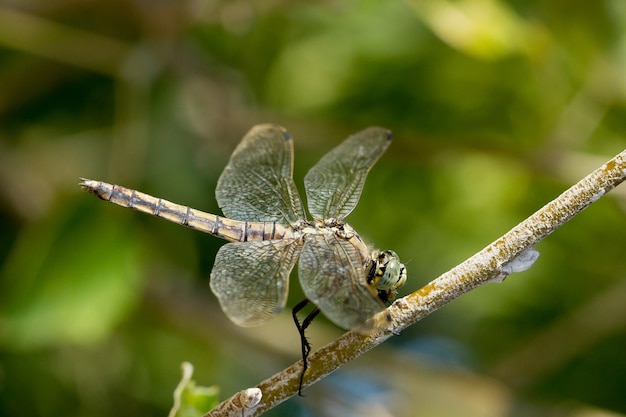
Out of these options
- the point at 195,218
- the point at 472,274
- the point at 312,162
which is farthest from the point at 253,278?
the point at 312,162

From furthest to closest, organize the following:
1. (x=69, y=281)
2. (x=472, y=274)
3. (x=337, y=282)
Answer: (x=69, y=281)
(x=337, y=282)
(x=472, y=274)

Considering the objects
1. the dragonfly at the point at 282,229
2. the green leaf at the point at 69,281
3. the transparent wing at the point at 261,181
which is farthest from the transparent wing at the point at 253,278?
the green leaf at the point at 69,281

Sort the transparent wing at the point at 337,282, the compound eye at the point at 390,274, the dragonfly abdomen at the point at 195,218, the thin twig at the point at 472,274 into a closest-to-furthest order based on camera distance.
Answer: the thin twig at the point at 472,274, the transparent wing at the point at 337,282, the compound eye at the point at 390,274, the dragonfly abdomen at the point at 195,218

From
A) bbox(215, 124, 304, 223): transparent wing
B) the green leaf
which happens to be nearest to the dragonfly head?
bbox(215, 124, 304, 223): transparent wing

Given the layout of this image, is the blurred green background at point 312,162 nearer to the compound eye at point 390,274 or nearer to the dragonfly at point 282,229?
the dragonfly at point 282,229

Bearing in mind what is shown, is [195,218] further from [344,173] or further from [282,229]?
[344,173]

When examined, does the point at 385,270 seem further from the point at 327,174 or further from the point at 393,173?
the point at 393,173
